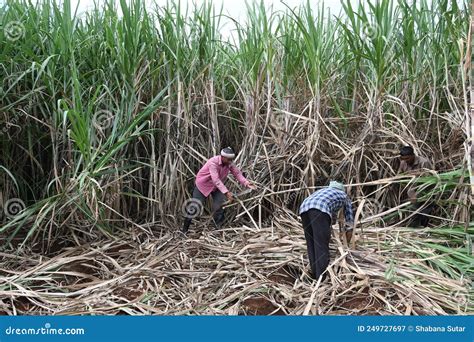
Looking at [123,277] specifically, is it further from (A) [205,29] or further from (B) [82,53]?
(A) [205,29]

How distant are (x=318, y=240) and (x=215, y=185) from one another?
1.21 m

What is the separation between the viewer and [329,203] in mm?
3287

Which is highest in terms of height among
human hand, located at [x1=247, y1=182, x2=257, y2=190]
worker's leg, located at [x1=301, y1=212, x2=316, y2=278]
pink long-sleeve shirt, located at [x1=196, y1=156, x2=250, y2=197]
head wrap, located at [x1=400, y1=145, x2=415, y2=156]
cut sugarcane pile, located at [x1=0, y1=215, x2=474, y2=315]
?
head wrap, located at [x1=400, y1=145, x2=415, y2=156]

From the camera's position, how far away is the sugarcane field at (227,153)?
3291 mm

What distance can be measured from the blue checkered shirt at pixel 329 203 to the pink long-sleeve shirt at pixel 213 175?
920mm

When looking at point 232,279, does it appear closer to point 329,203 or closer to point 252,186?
point 329,203

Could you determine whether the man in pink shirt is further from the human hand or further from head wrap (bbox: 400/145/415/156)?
head wrap (bbox: 400/145/415/156)

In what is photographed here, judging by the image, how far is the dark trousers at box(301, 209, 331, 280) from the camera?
3.21 meters

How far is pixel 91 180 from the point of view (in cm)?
350

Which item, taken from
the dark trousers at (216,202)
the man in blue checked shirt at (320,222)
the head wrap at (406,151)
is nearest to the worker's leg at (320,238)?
the man in blue checked shirt at (320,222)

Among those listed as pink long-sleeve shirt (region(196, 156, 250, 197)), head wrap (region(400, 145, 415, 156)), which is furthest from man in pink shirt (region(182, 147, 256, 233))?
head wrap (region(400, 145, 415, 156))

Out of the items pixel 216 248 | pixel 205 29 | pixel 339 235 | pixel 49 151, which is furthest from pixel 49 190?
pixel 339 235

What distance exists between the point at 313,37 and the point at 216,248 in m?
1.97

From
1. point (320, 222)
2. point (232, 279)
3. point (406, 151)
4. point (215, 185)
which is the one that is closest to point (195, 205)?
point (215, 185)
